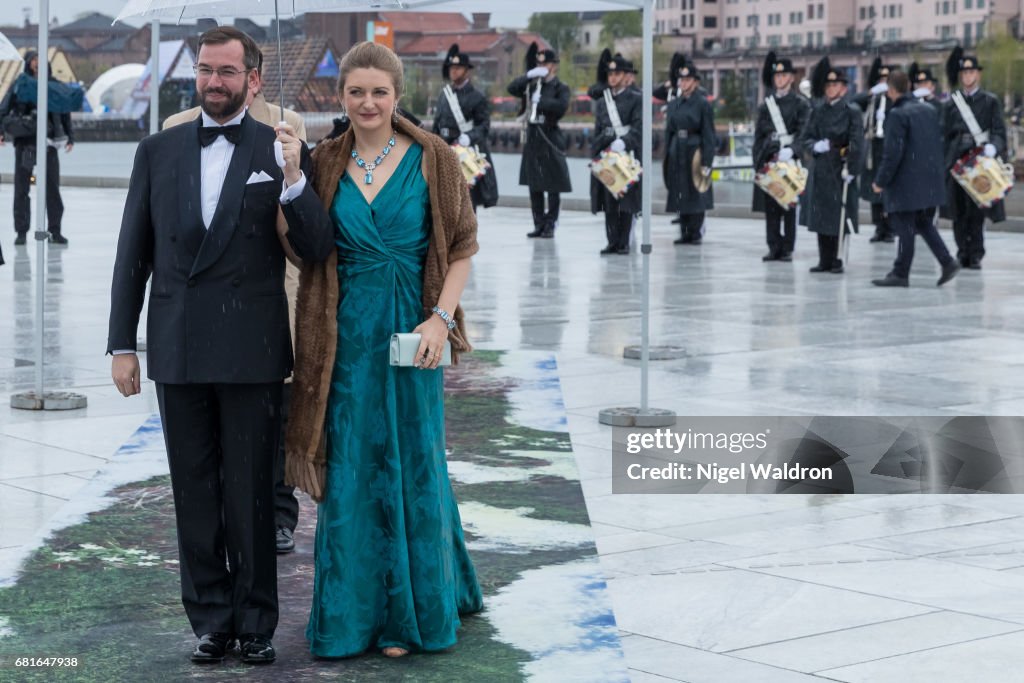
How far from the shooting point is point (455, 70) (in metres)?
19.4

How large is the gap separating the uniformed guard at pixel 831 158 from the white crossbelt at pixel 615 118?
229 centimetres

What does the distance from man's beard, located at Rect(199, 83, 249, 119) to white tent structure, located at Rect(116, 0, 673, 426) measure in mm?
695

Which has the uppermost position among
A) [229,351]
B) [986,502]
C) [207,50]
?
[207,50]

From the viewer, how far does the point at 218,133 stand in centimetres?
483

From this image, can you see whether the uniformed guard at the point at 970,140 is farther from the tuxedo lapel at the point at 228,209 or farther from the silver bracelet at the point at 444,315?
the tuxedo lapel at the point at 228,209

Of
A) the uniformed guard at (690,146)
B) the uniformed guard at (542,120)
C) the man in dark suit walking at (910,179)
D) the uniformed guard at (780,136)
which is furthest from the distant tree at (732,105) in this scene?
the man in dark suit walking at (910,179)

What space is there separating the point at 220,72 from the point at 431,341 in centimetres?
89

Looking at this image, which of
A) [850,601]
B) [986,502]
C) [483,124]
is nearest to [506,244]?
[483,124]

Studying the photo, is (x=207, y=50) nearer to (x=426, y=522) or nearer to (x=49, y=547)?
(x=426, y=522)

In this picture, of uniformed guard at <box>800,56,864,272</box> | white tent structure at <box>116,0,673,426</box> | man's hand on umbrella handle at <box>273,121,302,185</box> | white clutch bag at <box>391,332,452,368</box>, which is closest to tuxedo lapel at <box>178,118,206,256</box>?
man's hand on umbrella handle at <box>273,121,302,185</box>

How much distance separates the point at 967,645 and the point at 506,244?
1474 centimetres

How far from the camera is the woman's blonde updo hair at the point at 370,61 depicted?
15.7 feet

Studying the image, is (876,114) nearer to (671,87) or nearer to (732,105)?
(671,87)

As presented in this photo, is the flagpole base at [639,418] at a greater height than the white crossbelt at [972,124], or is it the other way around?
the white crossbelt at [972,124]
